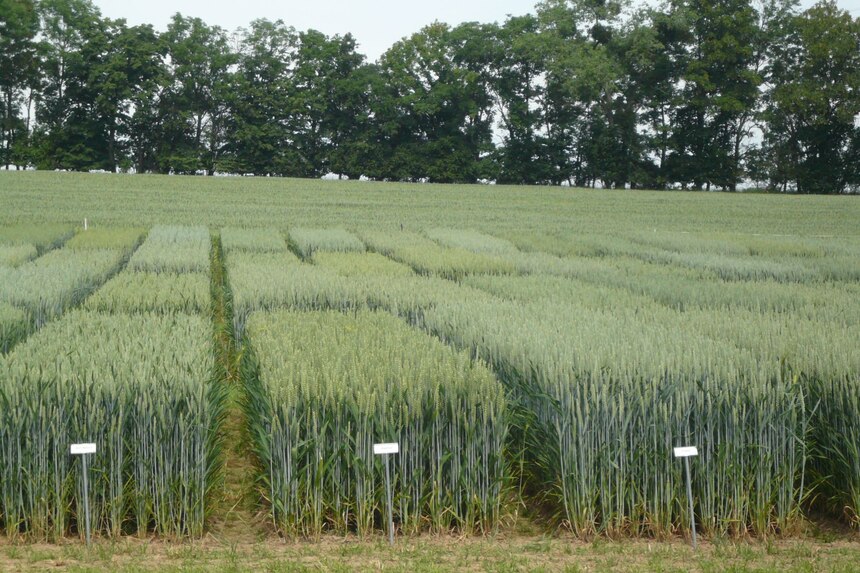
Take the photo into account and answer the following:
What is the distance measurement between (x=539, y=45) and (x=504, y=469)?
51640 millimetres

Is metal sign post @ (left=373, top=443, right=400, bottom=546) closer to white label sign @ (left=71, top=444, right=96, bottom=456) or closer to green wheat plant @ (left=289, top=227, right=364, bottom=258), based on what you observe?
white label sign @ (left=71, top=444, right=96, bottom=456)

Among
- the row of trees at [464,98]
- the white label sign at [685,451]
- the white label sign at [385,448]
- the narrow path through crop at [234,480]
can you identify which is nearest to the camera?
the white label sign at [385,448]

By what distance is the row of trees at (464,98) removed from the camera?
170 ft

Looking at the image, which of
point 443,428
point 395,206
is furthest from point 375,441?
point 395,206

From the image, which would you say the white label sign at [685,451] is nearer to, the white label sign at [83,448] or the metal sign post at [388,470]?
the metal sign post at [388,470]

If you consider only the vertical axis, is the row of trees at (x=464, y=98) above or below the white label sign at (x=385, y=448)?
above

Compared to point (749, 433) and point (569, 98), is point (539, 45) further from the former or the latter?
point (749, 433)

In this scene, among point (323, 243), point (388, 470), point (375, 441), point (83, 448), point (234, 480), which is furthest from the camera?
point (323, 243)

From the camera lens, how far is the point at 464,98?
55.6 metres

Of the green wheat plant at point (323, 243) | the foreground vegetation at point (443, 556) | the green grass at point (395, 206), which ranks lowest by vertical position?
the foreground vegetation at point (443, 556)

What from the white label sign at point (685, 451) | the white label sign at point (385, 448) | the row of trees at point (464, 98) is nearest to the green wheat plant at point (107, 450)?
the white label sign at point (385, 448)

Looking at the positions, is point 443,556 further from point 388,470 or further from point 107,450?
point 107,450

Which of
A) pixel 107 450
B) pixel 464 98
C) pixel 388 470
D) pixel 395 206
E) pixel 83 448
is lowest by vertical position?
pixel 388 470

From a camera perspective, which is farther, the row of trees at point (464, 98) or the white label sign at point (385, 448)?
the row of trees at point (464, 98)
